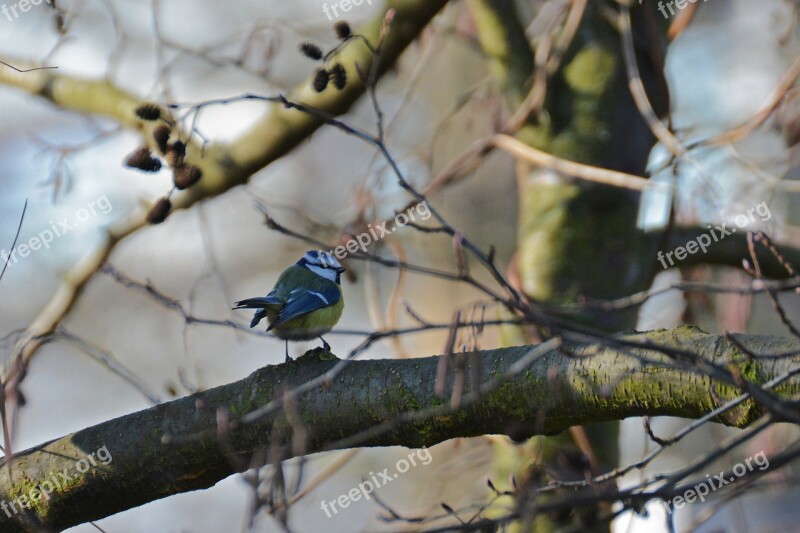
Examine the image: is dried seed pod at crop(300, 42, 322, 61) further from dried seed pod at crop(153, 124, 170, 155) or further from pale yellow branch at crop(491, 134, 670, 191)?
pale yellow branch at crop(491, 134, 670, 191)

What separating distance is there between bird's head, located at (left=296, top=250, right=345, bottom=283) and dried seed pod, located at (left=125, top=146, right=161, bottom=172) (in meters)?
1.30

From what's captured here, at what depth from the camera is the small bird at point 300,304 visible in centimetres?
297

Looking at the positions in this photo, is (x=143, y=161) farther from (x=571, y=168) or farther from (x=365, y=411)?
(x=571, y=168)

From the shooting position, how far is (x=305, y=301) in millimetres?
3066

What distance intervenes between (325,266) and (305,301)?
58cm

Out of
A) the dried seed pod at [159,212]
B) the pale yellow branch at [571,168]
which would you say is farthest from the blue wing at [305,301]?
the pale yellow branch at [571,168]

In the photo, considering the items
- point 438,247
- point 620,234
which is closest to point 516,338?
point 620,234

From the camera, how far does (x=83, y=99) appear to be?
4.25 m

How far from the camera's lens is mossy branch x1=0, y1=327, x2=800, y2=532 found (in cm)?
195

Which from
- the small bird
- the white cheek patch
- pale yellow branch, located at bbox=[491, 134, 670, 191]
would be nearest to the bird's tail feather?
the small bird

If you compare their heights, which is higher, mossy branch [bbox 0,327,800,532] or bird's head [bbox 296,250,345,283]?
bird's head [bbox 296,250,345,283]

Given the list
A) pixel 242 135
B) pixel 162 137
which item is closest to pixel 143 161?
pixel 162 137

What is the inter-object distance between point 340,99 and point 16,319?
5483mm

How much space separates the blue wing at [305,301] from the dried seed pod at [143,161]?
33.7 inches
